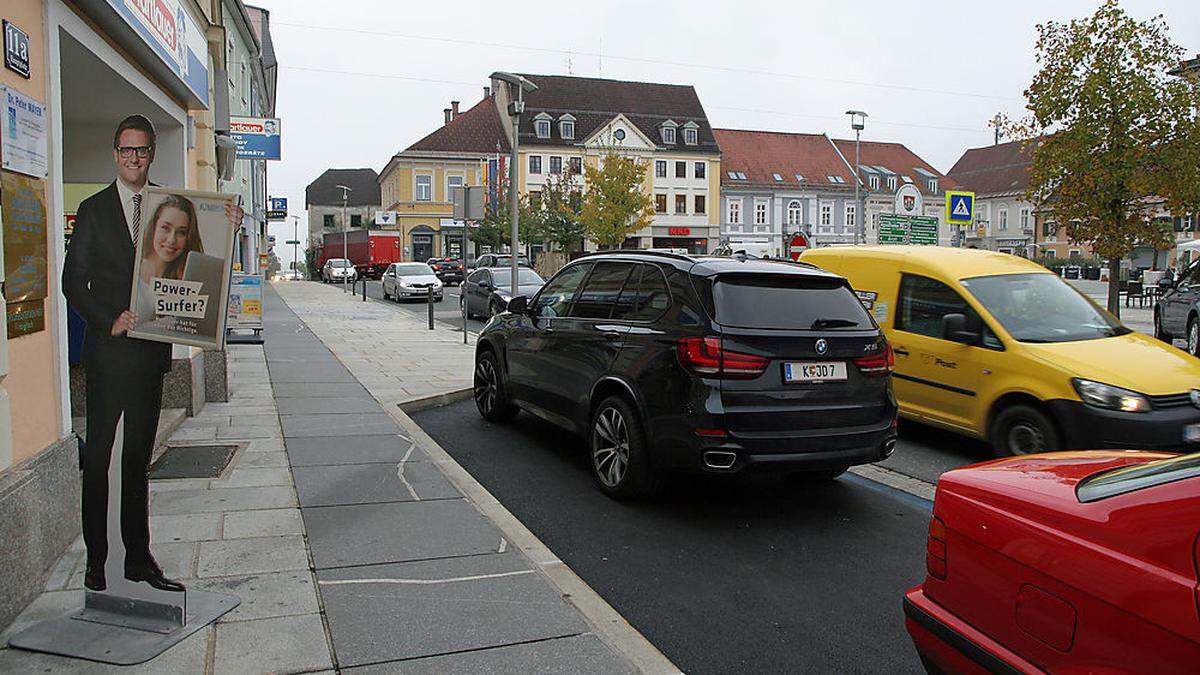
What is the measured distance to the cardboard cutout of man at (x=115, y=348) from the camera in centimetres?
365

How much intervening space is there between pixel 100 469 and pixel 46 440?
1.14 metres

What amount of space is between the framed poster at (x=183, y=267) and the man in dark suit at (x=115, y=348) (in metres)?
0.06

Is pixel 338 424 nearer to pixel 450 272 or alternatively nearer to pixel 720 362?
pixel 720 362

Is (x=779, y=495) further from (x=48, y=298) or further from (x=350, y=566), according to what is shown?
(x=48, y=298)

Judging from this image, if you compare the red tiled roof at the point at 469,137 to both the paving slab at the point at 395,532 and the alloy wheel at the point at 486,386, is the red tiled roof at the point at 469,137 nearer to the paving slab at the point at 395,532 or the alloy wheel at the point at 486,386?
the alloy wheel at the point at 486,386

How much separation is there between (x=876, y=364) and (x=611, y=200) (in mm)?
52873

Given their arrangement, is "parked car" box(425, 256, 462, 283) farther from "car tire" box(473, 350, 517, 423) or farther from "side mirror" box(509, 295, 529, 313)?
"side mirror" box(509, 295, 529, 313)

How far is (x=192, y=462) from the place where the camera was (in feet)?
22.6

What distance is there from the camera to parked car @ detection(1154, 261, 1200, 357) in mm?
15922

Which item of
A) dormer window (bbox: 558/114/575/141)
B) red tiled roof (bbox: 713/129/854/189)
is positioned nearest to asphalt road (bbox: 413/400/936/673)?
dormer window (bbox: 558/114/575/141)

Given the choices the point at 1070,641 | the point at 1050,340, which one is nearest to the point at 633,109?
the point at 1050,340

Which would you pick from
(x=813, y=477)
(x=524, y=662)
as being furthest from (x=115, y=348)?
(x=813, y=477)

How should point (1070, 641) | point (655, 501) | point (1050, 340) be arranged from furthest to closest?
point (1050, 340) < point (655, 501) < point (1070, 641)

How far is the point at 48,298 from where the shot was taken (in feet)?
15.5
